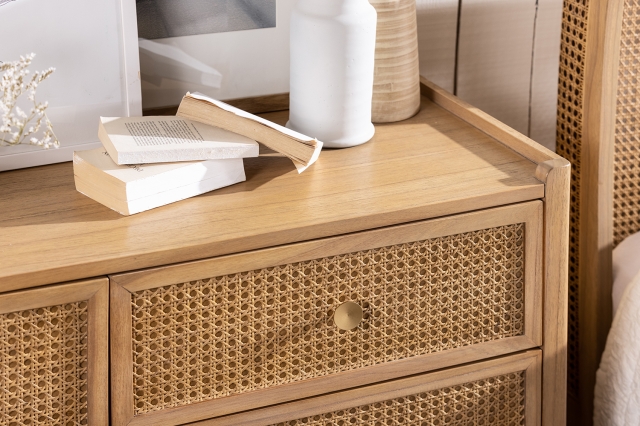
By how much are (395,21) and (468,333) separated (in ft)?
1.65

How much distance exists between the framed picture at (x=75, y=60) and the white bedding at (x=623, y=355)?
855mm

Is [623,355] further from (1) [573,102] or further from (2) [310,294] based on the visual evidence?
(2) [310,294]

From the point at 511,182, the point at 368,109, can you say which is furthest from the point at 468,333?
the point at 368,109

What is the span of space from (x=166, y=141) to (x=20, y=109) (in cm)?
22

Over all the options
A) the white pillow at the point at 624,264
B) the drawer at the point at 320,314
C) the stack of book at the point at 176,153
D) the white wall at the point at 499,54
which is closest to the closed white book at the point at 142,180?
the stack of book at the point at 176,153

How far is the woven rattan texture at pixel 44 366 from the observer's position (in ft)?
2.93

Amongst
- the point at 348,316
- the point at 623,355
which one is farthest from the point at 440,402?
the point at 623,355

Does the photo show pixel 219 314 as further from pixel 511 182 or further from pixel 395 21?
pixel 395 21

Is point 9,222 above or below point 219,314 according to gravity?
above

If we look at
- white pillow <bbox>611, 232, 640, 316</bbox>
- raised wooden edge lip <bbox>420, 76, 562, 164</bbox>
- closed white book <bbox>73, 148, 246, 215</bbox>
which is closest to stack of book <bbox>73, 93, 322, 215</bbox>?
closed white book <bbox>73, 148, 246, 215</bbox>

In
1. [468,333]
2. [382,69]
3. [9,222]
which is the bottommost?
[468,333]

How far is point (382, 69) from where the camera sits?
125 cm

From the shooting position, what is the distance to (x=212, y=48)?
1256mm

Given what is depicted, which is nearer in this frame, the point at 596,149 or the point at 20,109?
the point at 20,109
